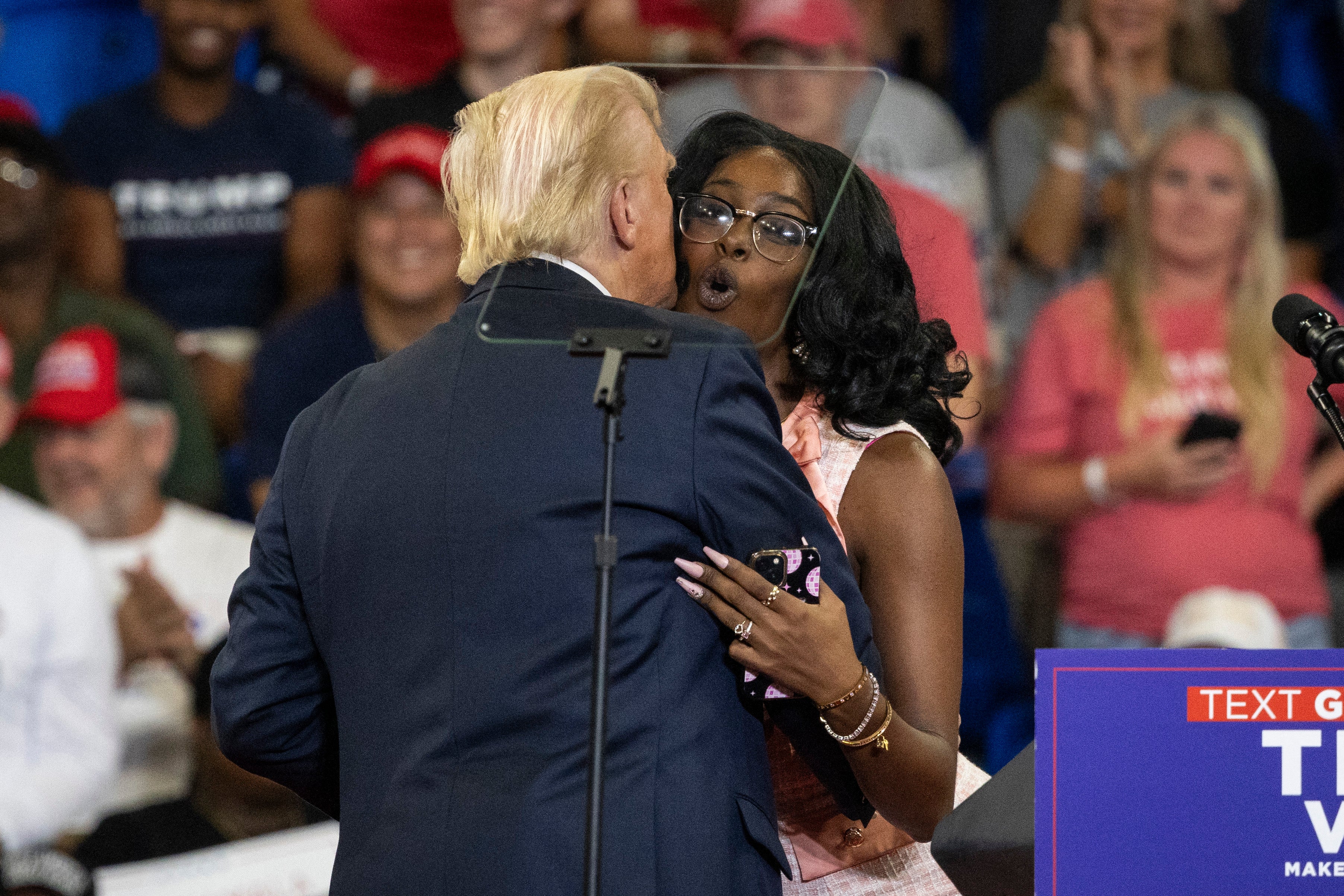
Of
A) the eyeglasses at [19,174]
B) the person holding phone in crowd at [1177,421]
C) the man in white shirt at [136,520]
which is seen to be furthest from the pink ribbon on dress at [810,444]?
the eyeglasses at [19,174]

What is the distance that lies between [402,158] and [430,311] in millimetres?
404

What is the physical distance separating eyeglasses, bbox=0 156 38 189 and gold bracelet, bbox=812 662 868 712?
3.33m

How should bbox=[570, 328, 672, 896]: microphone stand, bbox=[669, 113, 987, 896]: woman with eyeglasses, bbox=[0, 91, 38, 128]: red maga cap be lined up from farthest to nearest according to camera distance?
bbox=[0, 91, 38, 128]: red maga cap
bbox=[669, 113, 987, 896]: woman with eyeglasses
bbox=[570, 328, 672, 896]: microphone stand

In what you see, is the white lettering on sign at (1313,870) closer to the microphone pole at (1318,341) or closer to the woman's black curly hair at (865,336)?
the microphone pole at (1318,341)

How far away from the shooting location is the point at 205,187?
14.1ft

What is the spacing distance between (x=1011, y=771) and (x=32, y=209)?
3510 mm

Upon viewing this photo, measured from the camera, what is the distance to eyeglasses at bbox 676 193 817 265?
1.91 metres

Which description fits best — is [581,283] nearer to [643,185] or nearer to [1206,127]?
[643,185]

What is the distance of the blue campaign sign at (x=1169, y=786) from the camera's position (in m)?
1.52

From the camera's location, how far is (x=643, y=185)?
5.55 ft

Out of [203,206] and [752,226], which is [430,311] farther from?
[752,226]

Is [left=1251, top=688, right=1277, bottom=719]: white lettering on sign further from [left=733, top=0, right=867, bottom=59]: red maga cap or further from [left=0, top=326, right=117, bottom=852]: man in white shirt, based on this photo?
[left=0, top=326, right=117, bottom=852]: man in white shirt

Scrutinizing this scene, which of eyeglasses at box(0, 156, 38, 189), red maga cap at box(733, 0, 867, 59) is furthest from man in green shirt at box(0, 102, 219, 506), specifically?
red maga cap at box(733, 0, 867, 59)

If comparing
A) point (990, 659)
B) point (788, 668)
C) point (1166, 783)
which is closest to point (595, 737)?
point (788, 668)
